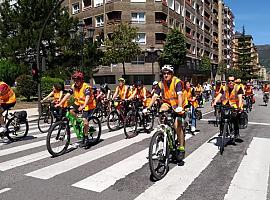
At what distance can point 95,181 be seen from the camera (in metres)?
5.30

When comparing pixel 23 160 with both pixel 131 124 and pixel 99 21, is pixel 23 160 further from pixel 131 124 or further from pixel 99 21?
pixel 99 21

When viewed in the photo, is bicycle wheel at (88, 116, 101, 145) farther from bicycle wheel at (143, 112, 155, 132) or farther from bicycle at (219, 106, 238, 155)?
bicycle at (219, 106, 238, 155)

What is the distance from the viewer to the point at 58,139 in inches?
284

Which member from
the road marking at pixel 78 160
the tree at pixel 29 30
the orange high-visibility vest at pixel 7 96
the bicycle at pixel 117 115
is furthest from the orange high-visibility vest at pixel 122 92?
the tree at pixel 29 30

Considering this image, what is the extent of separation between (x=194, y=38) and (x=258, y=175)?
53.5 meters

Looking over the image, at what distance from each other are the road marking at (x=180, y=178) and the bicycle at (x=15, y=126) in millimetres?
5102

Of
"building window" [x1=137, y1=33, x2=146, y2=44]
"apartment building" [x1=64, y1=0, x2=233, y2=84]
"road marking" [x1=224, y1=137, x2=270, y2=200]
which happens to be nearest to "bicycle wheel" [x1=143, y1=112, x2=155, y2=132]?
"road marking" [x1=224, y1=137, x2=270, y2=200]

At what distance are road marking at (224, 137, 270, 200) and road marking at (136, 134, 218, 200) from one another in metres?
0.69

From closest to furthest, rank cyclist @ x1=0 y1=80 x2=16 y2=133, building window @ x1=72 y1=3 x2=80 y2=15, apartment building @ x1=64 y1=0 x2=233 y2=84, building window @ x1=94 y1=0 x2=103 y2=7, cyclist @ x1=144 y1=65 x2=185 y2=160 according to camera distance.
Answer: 1. cyclist @ x1=144 y1=65 x2=185 y2=160
2. cyclist @ x1=0 y1=80 x2=16 y2=133
3. apartment building @ x1=64 y1=0 x2=233 y2=84
4. building window @ x1=94 y1=0 x2=103 y2=7
5. building window @ x1=72 y1=3 x2=80 y2=15

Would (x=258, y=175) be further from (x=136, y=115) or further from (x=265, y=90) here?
(x=265, y=90)

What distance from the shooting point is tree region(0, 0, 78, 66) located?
25781 millimetres

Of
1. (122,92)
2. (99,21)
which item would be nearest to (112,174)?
(122,92)

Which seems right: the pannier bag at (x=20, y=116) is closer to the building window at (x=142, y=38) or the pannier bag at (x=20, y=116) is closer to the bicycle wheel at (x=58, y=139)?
the bicycle wheel at (x=58, y=139)

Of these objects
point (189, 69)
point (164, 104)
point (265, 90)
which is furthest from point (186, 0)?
point (164, 104)
